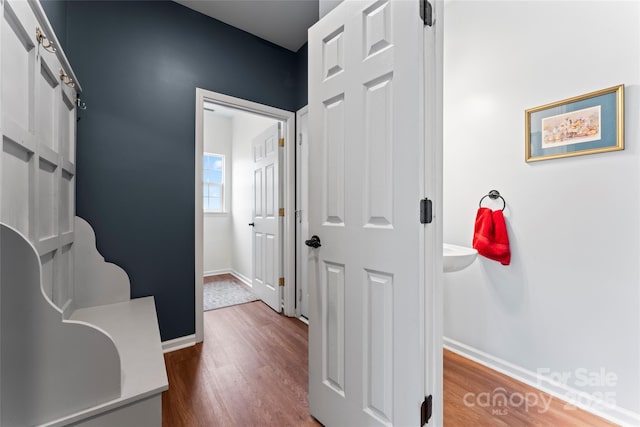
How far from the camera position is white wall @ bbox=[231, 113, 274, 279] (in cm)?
Answer: 389

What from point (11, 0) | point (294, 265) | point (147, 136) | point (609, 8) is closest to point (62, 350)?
point (11, 0)

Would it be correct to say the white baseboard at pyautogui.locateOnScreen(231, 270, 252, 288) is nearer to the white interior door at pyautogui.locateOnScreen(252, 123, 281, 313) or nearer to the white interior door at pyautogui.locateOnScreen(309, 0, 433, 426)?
the white interior door at pyautogui.locateOnScreen(252, 123, 281, 313)

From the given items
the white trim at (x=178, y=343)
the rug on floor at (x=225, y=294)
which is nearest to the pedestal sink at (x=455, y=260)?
the white trim at (x=178, y=343)

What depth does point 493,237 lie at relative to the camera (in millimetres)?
1799

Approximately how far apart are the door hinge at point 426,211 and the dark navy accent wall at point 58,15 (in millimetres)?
1938

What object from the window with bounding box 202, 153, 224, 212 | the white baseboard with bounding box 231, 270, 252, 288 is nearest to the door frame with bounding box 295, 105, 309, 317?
the white baseboard with bounding box 231, 270, 252, 288

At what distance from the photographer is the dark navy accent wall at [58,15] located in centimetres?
138

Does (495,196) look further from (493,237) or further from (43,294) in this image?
(43,294)

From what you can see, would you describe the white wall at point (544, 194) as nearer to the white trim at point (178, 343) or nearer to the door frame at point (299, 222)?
the door frame at point (299, 222)

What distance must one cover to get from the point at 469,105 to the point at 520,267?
45.7 inches

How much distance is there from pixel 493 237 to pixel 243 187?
331cm

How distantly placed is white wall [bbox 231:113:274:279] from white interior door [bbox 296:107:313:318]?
0.99 metres

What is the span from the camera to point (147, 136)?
2078 mm

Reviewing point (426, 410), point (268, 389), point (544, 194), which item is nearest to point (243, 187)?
point (268, 389)
